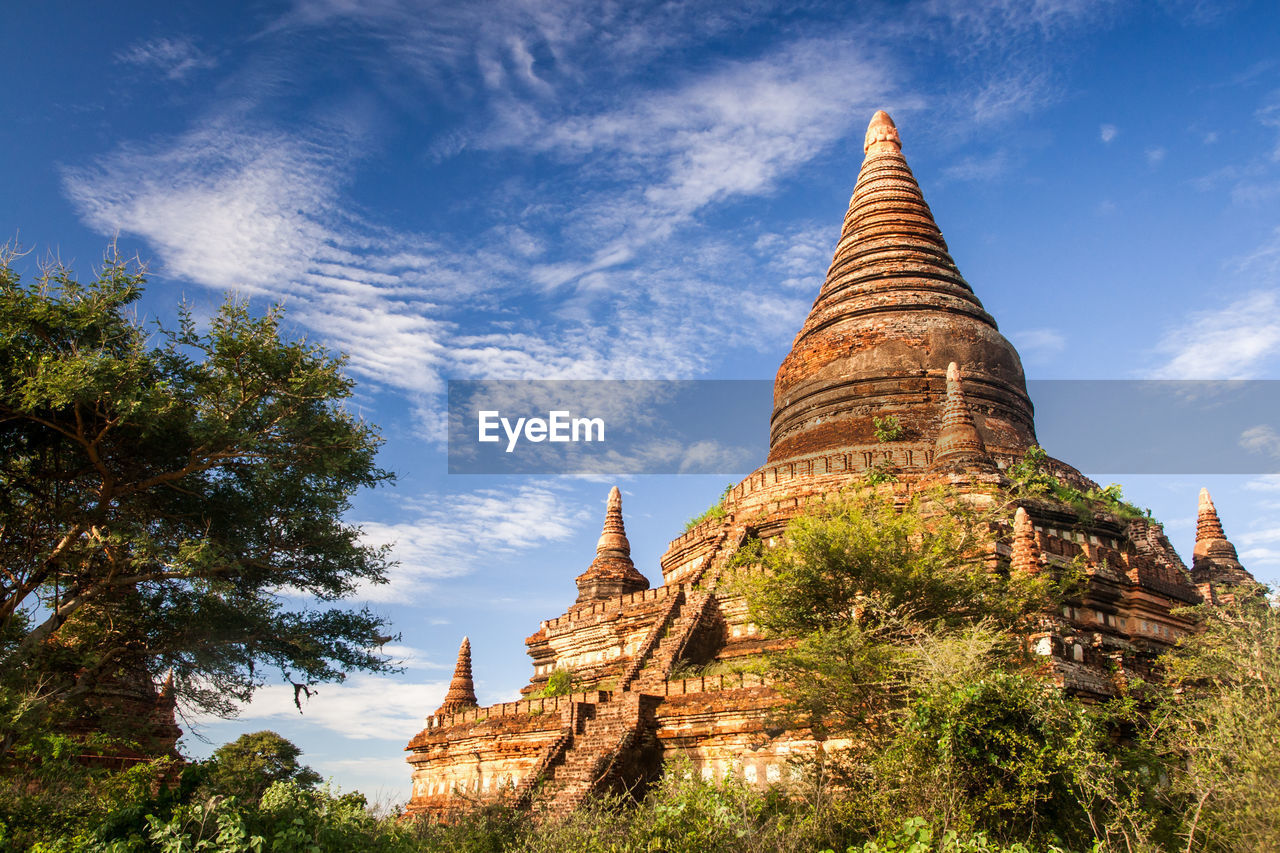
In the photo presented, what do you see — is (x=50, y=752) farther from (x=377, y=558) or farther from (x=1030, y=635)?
(x=1030, y=635)

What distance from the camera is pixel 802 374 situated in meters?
27.5

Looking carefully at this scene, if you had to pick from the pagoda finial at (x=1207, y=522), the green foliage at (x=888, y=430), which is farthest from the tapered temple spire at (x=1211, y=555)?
the green foliage at (x=888, y=430)

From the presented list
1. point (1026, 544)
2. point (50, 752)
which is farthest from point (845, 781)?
point (50, 752)

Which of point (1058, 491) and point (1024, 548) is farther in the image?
point (1058, 491)

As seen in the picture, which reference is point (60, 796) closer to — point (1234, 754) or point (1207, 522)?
point (1234, 754)

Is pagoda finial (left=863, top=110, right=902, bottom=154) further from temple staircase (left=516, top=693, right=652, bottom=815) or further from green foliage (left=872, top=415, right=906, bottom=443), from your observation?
temple staircase (left=516, top=693, right=652, bottom=815)

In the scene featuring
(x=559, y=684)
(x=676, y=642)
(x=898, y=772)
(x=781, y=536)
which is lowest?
(x=898, y=772)

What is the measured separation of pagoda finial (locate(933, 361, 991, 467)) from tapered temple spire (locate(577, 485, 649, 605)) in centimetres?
1041

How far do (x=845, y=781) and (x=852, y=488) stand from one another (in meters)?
9.62

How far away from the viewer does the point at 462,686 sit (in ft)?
95.3

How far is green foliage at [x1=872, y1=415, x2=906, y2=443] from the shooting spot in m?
23.8

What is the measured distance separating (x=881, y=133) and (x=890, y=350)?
1086cm

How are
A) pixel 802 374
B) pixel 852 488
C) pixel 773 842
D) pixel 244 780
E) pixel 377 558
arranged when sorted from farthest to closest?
1. pixel 802 374
2. pixel 852 488
3. pixel 377 558
4. pixel 244 780
5. pixel 773 842

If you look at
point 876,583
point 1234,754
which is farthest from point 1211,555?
point 1234,754
